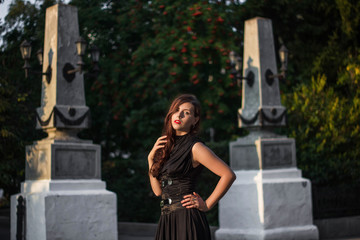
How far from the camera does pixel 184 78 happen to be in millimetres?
19953

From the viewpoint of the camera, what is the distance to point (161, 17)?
2073cm

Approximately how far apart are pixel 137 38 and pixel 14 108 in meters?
8.83

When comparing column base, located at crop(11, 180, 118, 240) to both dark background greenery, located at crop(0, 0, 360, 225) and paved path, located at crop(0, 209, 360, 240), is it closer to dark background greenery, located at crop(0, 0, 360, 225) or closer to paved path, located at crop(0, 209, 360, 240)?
dark background greenery, located at crop(0, 0, 360, 225)

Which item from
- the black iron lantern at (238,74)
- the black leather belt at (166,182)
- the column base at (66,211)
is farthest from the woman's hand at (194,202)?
the black iron lantern at (238,74)

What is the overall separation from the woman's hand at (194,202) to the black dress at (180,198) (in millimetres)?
65

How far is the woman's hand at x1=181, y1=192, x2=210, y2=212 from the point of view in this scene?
14.8ft

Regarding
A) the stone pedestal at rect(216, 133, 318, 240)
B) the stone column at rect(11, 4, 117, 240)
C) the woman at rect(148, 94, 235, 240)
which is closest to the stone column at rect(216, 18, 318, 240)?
the stone pedestal at rect(216, 133, 318, 240)

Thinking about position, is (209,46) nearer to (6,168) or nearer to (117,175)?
(117,175)

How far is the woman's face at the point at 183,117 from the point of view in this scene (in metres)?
4.70

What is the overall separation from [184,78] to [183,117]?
15.3 metres

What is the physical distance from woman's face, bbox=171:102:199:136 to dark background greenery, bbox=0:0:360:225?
9739 mm

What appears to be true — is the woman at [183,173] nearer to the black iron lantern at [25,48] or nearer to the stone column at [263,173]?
the black iron lantern at [25,48]

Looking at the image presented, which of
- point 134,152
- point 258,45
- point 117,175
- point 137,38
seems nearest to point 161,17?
point 137,38

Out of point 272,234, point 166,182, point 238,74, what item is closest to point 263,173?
point 272,234
